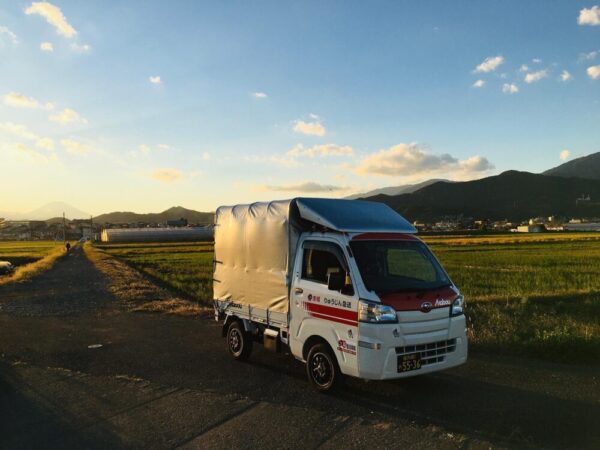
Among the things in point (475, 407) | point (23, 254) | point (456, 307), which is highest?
point (456, 307)

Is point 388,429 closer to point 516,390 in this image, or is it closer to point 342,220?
point 516,390

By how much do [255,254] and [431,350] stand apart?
11.5 feet

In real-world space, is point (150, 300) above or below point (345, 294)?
below

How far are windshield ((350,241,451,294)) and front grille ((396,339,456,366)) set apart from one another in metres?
0.77

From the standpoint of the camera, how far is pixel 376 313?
6.20m

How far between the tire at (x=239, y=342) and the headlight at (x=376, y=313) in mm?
3253

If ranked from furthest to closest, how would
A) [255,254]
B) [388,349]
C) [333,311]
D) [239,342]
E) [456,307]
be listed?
[239,342] < [255,254] < [456,307] < [333,311] < [388,349]

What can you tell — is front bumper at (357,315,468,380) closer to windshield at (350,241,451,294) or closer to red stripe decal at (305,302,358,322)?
red stripe decal at (305,302,358,322)

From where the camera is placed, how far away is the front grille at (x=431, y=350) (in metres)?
6.30

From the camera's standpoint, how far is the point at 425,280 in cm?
718

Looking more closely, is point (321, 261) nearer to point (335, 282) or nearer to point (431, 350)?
point (335, 282)

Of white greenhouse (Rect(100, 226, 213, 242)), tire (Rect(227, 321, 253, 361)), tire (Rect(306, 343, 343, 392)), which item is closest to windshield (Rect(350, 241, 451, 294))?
tire (Rect(306, 343, 343, 392))

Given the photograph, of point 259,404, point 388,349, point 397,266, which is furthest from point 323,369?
point 397,266

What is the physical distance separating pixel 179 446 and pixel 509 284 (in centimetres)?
1858
